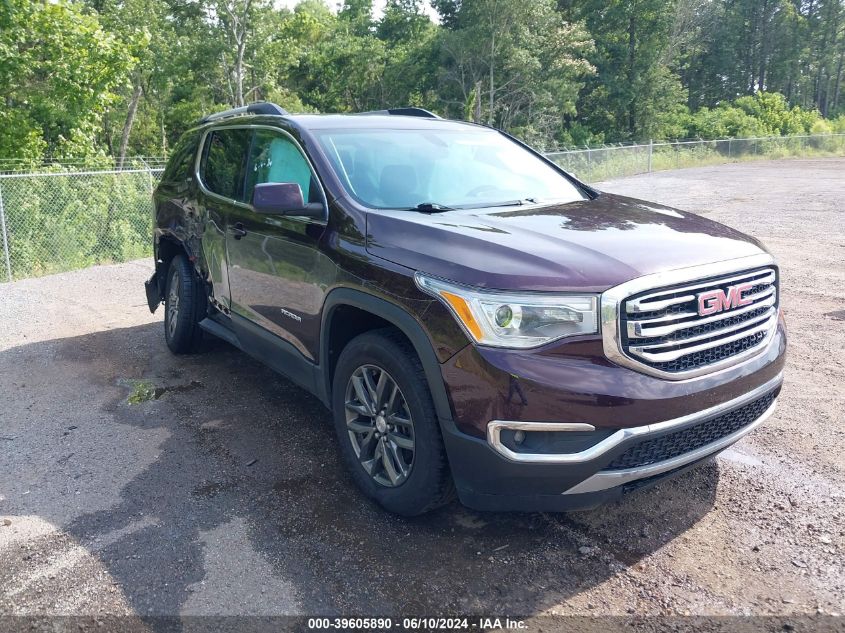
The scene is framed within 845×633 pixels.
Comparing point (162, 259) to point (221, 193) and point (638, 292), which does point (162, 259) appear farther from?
point (638, 292)

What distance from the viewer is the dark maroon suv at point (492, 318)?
8.56ft

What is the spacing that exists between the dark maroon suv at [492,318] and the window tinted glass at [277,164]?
16mm

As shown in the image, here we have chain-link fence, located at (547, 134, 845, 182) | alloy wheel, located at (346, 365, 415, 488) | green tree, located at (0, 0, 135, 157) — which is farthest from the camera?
chain-link fence, located at (547, 134, 845, 182)

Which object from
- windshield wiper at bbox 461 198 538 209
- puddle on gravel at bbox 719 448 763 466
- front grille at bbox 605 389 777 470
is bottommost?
puddle on gravel at bbox 719 448 763 466

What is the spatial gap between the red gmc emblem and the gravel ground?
42.0 inches

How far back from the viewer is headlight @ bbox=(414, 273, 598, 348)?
2.62m

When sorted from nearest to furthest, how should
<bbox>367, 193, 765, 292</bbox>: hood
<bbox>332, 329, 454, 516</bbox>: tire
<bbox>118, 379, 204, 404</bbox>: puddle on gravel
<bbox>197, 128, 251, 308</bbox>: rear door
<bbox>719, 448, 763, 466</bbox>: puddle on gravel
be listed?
<bbox>367, 193, 765, 292</bbox>: hood → <bbox>332, 329, 454, 516</bbox>: tire → <bbox>719, 448, 763, 466</bbox>: puddle on gravel → <bbox>197, 128, 251, 308</bbox>: rear door → <bbox>118, 379, 204, 404</bbox>: puddle on gravel

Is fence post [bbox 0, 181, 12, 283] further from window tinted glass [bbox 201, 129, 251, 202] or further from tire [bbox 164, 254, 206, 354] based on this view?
window tinted glass [bbox 201, 129, 251, 202]

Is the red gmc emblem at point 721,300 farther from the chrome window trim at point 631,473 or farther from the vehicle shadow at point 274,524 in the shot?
the vehicle shadow at point 274,524

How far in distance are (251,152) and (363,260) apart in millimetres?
1830

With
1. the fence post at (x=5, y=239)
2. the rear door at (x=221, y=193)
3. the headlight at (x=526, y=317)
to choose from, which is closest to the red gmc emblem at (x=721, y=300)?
the headlight at (x=526, y=317)

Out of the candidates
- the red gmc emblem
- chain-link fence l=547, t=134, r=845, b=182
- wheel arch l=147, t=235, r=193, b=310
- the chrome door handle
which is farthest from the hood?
chain-link fence l=547, t=134, r=845, b=182

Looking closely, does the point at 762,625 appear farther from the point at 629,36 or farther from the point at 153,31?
the point at 629,36

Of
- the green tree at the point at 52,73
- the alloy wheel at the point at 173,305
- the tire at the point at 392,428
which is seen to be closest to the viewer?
the tire at the point at 392,428
